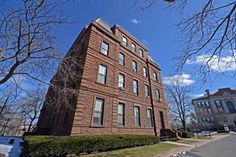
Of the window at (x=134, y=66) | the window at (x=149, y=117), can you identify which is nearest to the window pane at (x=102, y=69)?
the window at (x=134, y=66)

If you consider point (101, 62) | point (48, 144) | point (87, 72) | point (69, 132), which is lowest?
point (48, 144)

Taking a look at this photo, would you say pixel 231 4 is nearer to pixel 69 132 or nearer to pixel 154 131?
pixel 69 132

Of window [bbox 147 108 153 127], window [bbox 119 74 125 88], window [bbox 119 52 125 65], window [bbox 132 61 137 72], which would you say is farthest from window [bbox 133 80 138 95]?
window [bbox 147 108 153 127]

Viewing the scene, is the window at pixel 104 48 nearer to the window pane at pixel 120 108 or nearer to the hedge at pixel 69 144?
→ the window pane at pixel 120 108

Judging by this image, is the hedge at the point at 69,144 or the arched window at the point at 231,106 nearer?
the hedge at the point at 69,144

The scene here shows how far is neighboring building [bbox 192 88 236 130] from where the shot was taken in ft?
193

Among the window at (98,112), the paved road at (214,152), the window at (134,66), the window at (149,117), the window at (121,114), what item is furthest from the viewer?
the window at (134,66)

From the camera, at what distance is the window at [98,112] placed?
39.0 feet

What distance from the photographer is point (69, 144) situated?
8031 mm

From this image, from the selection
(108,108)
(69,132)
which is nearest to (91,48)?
(108,108)

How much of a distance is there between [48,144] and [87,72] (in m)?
6.59

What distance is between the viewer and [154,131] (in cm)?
1823

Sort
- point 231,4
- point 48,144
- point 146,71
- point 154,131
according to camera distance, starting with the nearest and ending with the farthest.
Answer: point 231,4 < point 48,144 < point 154,131 < point 146,71

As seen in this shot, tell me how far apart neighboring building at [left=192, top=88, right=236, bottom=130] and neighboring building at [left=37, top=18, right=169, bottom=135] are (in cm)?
5058
